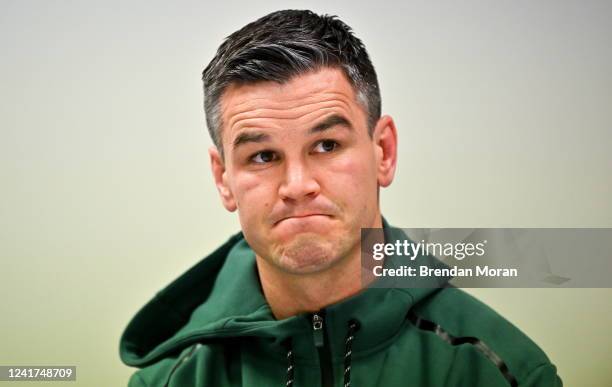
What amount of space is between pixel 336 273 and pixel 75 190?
2.52 ft

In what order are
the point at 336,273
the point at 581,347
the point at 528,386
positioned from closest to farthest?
the point at 528,386
the point at 336,273
the point at 581,347

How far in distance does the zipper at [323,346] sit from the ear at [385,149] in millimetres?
309

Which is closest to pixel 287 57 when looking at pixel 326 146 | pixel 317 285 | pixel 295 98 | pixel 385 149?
pixel 295 98

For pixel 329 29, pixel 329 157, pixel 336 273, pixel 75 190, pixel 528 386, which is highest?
pixel 329 29

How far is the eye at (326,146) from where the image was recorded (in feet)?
4.69

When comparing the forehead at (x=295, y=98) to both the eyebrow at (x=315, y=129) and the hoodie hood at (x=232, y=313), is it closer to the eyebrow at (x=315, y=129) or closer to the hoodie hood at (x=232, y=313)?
the eyebrow at (x=315, y=129)

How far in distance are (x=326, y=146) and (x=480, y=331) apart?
477 mm

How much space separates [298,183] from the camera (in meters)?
1.39

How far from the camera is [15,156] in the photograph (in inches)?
75.8

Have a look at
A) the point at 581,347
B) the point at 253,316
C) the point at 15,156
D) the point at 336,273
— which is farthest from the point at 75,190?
the point at 581,347

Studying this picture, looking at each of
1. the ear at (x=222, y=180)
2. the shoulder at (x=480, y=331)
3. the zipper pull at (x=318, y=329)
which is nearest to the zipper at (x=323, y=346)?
the zipper pull at (x=318, y=329)

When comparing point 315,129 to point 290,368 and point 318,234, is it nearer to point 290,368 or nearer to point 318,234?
point 318,234

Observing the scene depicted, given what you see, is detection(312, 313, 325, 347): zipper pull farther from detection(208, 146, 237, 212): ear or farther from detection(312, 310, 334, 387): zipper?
detection(208, 146, 237, 212): ear

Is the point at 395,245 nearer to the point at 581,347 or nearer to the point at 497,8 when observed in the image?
the point at 581,347
